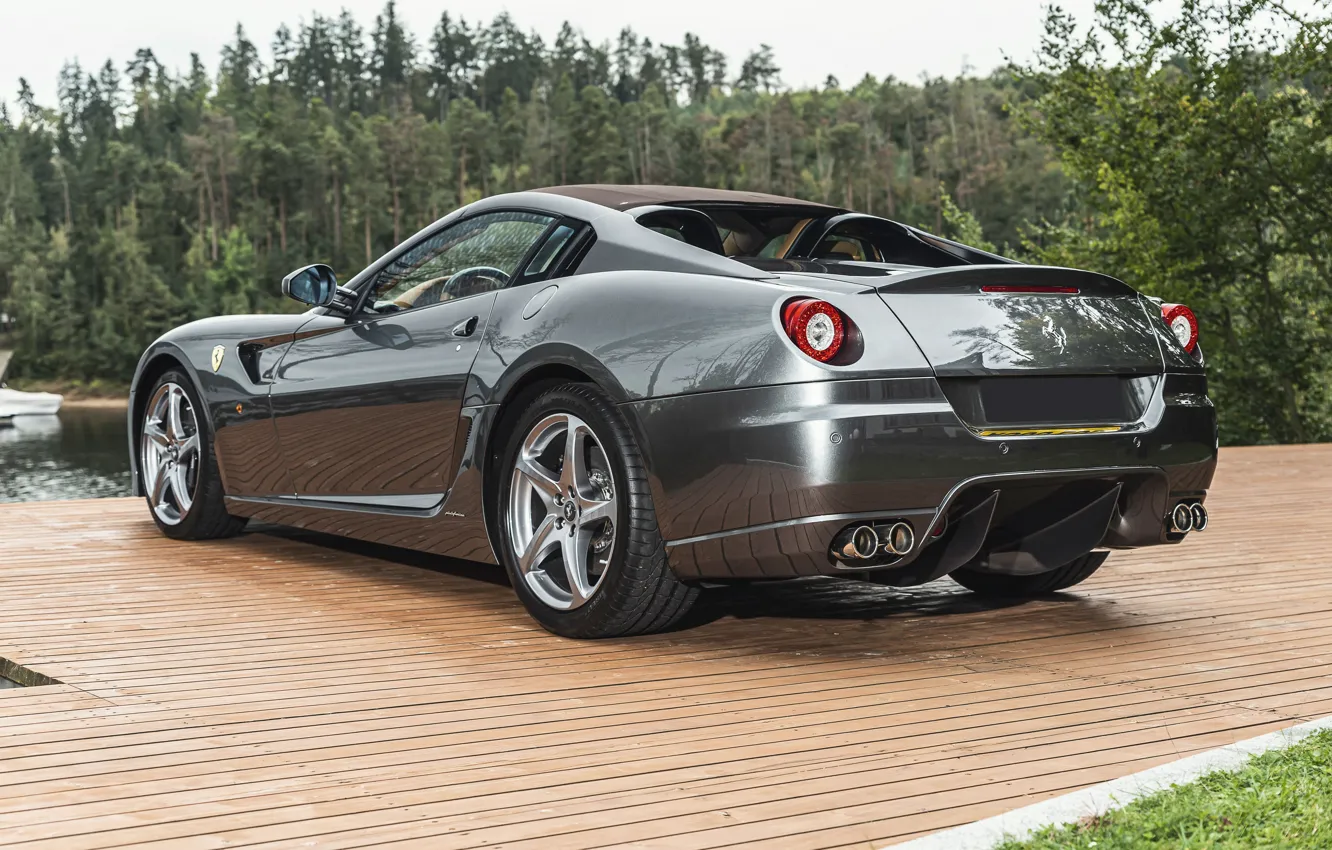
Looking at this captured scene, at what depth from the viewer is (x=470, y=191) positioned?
395ft

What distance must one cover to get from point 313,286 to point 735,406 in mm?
2272

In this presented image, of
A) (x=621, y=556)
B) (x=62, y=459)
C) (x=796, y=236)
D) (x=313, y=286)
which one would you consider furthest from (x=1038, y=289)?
(x=62, y=459)

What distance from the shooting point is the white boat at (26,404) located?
86.3 m

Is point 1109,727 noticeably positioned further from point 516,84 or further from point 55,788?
point 516,84

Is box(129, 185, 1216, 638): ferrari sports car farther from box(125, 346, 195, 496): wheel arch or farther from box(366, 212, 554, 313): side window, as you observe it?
box(125, 346, 195, 496): wheel arch

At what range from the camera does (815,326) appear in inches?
143

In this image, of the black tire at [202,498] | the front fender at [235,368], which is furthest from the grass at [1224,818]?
the black tire at [202,498]

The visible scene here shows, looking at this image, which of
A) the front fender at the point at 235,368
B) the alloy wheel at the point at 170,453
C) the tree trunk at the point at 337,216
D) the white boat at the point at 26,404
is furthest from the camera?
the tree trunk at the point at 337,216

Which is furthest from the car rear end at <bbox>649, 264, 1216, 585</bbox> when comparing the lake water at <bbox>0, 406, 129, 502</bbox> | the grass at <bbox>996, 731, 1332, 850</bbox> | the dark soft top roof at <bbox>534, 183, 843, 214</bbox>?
the lake water at <bbox>0, 406, 129, 502</bbox>

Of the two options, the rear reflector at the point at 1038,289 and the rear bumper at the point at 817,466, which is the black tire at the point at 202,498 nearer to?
the rear bumper at the point at 817,466

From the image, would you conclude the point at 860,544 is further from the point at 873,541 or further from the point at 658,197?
the point at 658,197

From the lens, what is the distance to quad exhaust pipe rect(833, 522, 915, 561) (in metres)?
3.63

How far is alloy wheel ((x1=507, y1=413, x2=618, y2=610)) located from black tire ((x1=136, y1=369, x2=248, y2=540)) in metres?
2.26

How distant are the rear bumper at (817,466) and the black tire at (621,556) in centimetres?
7
